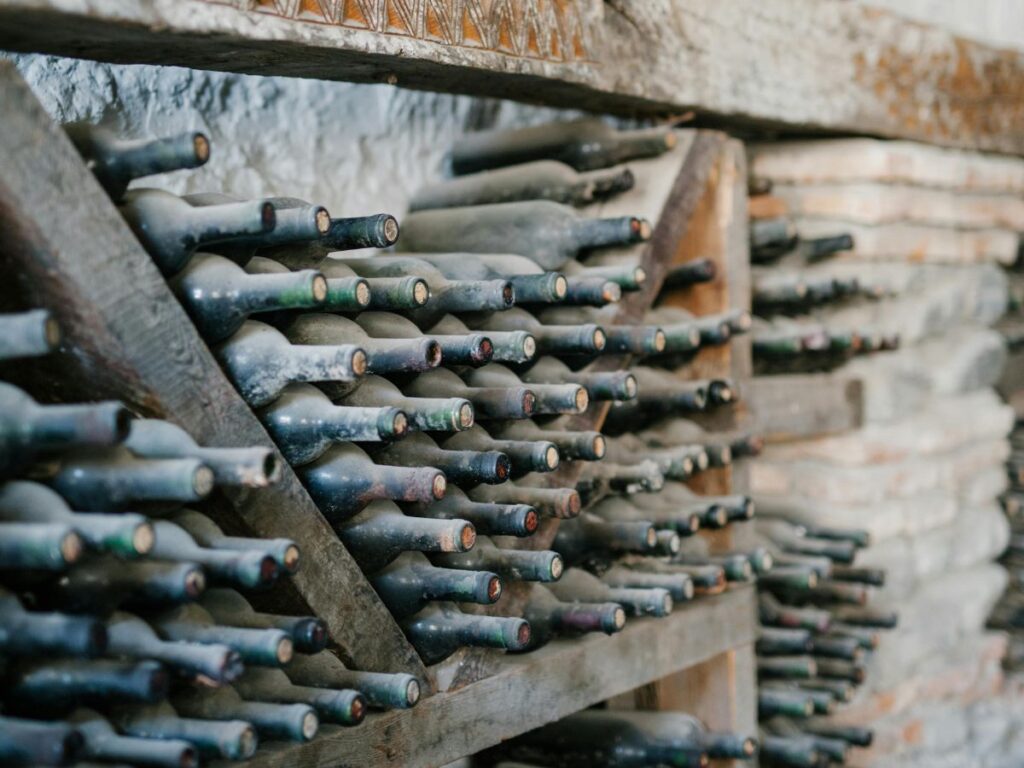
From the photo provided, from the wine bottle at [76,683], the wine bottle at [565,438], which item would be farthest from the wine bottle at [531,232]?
the wine bottle at [76,683]

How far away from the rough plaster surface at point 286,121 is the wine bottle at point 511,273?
0.29m

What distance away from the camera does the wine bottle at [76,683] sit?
819 millimetres

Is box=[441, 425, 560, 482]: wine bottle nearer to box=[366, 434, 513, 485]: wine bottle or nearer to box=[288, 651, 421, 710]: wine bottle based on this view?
box=[366, 434, 513, 485]: wine bottle

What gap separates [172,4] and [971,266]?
178cm

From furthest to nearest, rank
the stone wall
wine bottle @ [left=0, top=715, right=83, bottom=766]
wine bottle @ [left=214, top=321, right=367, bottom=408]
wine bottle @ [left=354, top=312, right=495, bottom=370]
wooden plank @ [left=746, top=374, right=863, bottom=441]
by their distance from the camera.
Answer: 1. the stone wall
2. wooden plank @ [left=746, top=374, right=863, bottom=441]
3. wine bottle @ [left=354, top=312, right=495, bottom=370]
4. wine bottle @ [left=214, top=321, right=367, bottom=408]
5. wine bottle @ [left=0, top=715, right=83, bottom=766]

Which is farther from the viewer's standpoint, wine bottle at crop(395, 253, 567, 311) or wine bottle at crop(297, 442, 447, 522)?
wine bottle at crop(395, 253, 567, 311)

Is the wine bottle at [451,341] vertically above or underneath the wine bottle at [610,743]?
above

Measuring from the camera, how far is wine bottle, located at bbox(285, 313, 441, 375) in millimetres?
1031

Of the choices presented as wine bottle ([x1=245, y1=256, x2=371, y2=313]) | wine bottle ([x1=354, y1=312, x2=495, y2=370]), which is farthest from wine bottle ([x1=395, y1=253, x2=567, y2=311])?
wine bottle ([x1=245, y1=256, x2=371, y2=313])

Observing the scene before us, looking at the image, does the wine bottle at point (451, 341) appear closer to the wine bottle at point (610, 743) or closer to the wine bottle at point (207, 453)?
the wine bottle at point (207, 453)

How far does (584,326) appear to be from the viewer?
130cm

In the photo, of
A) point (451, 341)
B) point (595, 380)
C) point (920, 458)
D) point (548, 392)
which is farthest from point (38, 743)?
point (920, 458)

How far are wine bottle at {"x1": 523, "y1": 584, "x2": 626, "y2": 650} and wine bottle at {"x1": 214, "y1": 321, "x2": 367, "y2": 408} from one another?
0.45 meters

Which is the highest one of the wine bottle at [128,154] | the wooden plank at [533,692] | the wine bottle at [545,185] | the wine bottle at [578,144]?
the wine bottle at [578,144]
